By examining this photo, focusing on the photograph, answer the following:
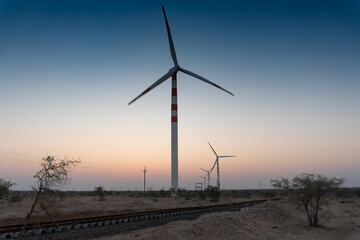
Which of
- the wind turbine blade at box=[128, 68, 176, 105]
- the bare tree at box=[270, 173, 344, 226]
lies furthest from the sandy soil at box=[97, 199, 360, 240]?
the wind turbine blade at box=[128, 68, 176, 105]

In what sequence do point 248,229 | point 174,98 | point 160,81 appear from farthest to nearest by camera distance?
point 160,81, point 174,98, point 248,229

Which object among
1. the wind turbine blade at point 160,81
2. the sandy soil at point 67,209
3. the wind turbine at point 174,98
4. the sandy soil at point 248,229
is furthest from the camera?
the wind turbine blade at point 160,81

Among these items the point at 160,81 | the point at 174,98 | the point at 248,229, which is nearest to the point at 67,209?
the point at 174,98

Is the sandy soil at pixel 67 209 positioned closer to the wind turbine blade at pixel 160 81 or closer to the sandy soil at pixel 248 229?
the sandy soil at pixel 248 229

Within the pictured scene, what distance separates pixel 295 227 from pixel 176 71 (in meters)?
38.5

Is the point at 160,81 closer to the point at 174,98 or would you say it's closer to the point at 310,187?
the point at 174,98

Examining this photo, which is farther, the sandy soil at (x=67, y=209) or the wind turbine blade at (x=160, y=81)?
the wind turbine blade at (x=160, y=81)

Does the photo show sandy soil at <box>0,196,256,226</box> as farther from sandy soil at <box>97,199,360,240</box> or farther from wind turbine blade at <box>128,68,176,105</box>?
wind turbine blade at <box>128,68,176,105</box>

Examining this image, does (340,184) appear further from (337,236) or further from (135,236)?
(135,236)

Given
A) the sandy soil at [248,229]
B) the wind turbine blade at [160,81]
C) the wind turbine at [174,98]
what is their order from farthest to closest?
1. the wind turbine blade at [160,81]
2. the wind turbine at [174,98]
3. the sandy soil at [248,229]

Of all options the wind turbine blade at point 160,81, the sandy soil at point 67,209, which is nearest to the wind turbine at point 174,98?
the wind turbine blade at point 160,81

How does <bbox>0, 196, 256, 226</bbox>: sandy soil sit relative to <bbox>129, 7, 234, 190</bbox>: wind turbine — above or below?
below

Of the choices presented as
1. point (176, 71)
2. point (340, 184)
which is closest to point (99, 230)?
point (340, 184)

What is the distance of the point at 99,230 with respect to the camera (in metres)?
27.1
